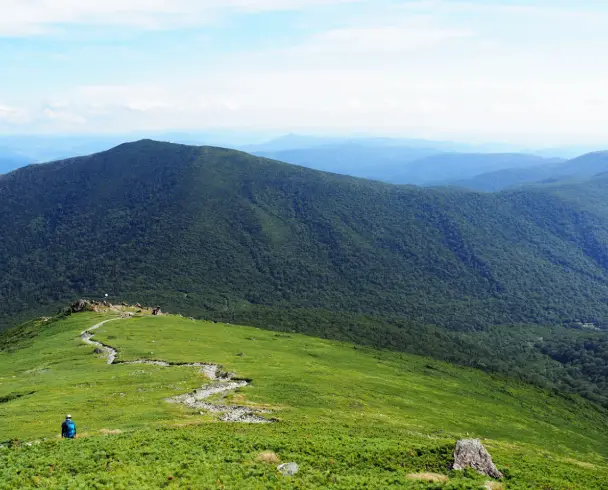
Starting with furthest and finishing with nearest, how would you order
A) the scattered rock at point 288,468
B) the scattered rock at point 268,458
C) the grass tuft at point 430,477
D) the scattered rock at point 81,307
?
the scattered rock at point 81,307 → the scattered rock at point 268,458 → the scattered rock at point 288,468 → the grass tuft at point 430,477

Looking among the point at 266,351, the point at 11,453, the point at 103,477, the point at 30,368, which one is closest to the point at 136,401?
the point at 11,453

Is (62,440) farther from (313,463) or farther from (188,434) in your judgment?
(313,463)

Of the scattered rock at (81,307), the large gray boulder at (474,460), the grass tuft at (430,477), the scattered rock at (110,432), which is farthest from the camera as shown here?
the scattered rock at (81,307)

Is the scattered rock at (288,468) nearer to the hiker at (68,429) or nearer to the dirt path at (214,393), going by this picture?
the dirt path at (214,393)

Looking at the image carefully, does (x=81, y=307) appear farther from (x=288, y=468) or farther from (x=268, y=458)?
(x=288, y=468)

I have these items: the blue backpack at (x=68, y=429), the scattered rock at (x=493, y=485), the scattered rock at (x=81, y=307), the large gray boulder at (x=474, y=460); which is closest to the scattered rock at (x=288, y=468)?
the large gray boulder at (x=474, y=460)

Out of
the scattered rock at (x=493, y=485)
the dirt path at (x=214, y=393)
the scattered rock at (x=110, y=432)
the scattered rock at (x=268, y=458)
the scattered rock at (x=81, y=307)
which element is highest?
the scattered rock at (x=268, y=458)

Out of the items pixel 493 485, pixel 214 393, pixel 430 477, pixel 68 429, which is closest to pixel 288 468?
pixel 430 477
